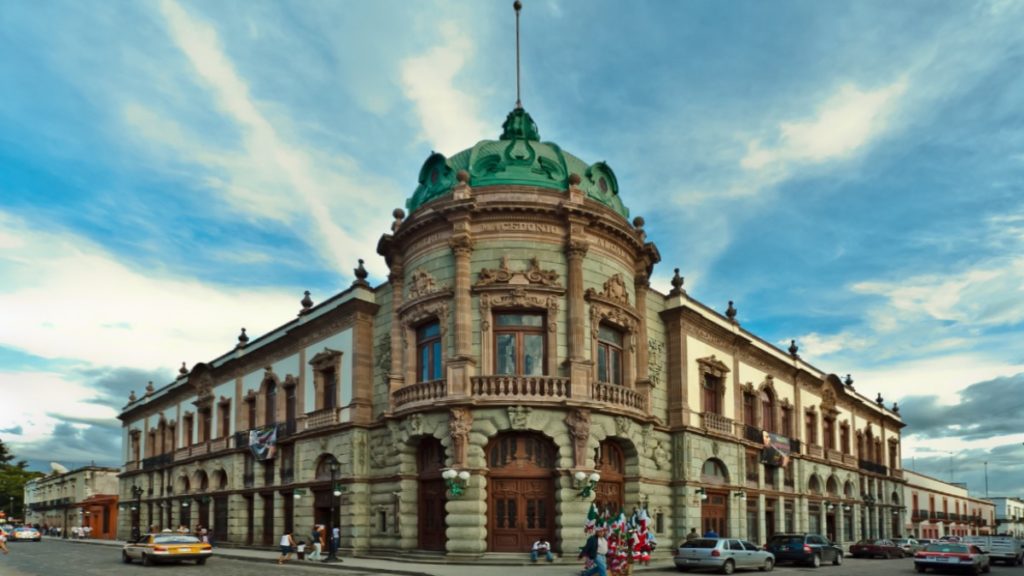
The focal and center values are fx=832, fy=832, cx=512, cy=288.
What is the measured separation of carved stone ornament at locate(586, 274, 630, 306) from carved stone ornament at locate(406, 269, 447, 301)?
20.0 ft

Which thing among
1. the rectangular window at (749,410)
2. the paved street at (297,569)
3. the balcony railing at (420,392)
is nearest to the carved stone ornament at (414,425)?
→ the balcony railing at (420,392)

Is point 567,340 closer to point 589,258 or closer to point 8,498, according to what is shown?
point 589,258

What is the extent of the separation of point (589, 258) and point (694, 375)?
387 inches

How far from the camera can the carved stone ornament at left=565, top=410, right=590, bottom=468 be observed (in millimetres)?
30516

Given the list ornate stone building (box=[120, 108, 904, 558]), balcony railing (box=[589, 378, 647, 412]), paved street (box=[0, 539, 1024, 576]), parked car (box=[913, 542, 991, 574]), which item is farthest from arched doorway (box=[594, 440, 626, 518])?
parked car (box=[913, 542, 991, 574])

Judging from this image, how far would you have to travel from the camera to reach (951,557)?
3306 cm

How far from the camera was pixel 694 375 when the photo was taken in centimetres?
3956

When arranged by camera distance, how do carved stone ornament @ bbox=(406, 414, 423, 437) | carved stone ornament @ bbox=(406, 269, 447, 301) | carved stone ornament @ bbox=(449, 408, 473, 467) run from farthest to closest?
1. carved stone ornament @ bbox=(406, 269, 447, 301)
2. carved stone ornament @ bbox=(406, 414, 423, 437)
3. carved stone ornament @ bbox=(449, 408, 473, 467)

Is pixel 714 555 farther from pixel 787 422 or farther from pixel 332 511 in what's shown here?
pixel 787 422

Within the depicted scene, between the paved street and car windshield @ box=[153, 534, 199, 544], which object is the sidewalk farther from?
car windshield @ box=[153, 534, 199, 544]

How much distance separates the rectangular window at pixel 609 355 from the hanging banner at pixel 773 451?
1403 centimetres

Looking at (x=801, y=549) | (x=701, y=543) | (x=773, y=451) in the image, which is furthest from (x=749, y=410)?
(x=701, y=543)

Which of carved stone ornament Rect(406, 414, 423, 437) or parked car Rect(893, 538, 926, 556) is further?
parked car Rect(893, 538, 926, 556)

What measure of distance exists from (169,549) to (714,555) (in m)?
20.0
